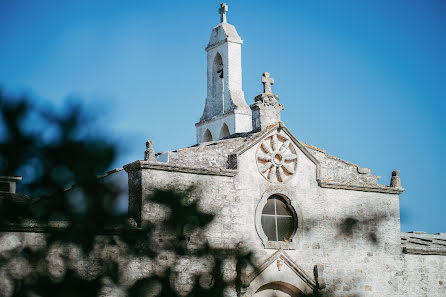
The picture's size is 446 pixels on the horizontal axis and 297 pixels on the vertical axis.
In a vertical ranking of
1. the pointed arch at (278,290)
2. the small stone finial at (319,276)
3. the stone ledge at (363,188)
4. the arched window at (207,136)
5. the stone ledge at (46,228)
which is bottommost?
the pointed arch at (278,290)

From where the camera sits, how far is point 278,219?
17.6 metres

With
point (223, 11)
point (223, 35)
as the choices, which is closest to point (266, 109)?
point (223, 35)

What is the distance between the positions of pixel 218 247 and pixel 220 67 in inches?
933

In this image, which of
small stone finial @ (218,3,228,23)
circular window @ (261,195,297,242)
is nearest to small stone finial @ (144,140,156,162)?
circular window @ (261,195,297,242)

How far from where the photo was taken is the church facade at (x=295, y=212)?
16.3m

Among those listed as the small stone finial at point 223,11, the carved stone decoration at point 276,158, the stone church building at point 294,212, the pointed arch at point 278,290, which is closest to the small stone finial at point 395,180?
the stone church building at point 294,212

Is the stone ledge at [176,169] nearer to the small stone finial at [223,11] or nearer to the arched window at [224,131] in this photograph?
the arched window at [224,131]

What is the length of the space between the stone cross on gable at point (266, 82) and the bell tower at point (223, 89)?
16039 mm

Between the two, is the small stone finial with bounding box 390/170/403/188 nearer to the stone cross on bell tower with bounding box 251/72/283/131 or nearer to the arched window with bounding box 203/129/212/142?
the stone cross on bell tower with bounding box 251/72/283/131

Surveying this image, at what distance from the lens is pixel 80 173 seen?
1838 centimetres

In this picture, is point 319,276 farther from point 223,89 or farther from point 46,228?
point 223,89

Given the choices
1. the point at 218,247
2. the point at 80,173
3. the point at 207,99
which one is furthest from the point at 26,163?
the point at 207,99

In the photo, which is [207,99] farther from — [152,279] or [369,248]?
[152,279]

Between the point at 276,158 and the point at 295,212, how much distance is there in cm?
150
